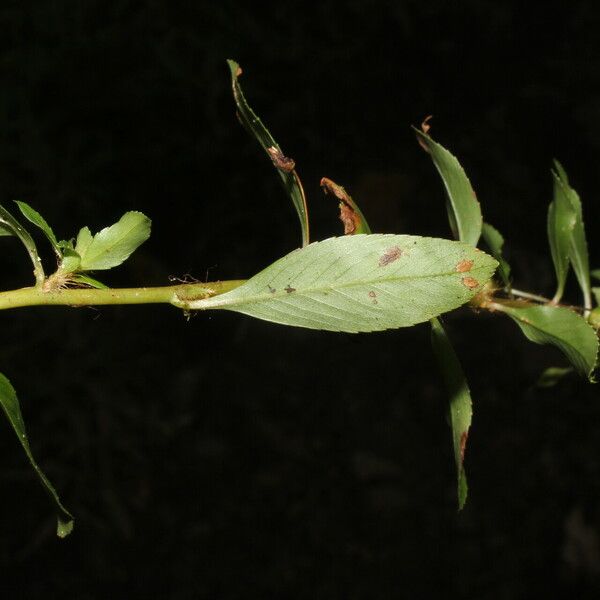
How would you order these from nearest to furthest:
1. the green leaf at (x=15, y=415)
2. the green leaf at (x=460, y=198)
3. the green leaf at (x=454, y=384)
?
the green leaf at (x=15, y=415)
the green leaf at (x=454, y=384)
the green leaf at (x=460, y=198)

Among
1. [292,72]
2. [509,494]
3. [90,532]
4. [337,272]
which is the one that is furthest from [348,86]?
[337,272]

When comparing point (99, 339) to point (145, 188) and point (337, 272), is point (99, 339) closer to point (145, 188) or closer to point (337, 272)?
point (145, 188)

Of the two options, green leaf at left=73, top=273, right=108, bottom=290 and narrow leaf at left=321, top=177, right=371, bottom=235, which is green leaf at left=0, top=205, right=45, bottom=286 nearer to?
green leaf at left=73, top=273, right=108, bottom=290

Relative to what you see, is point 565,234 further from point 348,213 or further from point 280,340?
point 280,340

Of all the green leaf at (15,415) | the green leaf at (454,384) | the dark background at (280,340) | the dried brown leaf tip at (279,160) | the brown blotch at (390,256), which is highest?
the dried brown leaf tip at (279,160)

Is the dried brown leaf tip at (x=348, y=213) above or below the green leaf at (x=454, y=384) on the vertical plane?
above

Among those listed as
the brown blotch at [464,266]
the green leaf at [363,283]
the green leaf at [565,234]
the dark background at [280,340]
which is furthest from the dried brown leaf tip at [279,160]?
the dark background at [280,340]

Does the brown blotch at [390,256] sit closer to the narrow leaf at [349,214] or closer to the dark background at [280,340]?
the narrow leaf at [349,214]
